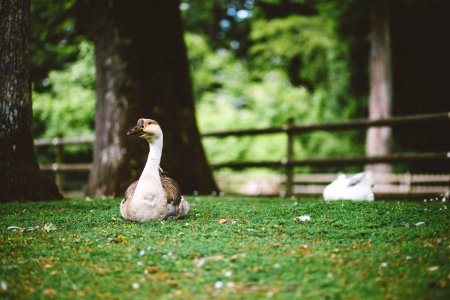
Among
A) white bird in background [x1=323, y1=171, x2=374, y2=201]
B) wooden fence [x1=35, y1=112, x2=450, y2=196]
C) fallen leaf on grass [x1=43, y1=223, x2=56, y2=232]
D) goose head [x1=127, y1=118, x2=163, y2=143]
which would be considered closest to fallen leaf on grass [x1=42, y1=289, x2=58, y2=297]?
fallen leaf on grass [x1=43, y1=223, x2=56, y2=232]

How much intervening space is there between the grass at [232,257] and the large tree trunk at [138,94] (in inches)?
124

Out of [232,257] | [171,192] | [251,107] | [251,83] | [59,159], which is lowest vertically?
[232,257]

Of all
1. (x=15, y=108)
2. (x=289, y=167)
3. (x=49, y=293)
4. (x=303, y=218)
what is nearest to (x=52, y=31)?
(x=15, y=108)

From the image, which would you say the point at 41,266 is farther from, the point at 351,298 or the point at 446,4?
the point at 446,4

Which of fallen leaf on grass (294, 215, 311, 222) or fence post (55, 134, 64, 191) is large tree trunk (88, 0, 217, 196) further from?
fence post (55, 134, 64, 191)

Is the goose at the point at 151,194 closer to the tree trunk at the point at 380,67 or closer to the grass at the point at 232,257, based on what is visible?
the grass at the point at 232,257

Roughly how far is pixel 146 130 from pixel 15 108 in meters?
2.36

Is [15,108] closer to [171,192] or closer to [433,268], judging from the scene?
[171,192]

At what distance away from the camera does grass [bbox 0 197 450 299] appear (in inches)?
121

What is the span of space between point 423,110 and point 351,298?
38.3 ft

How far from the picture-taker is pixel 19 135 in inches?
247

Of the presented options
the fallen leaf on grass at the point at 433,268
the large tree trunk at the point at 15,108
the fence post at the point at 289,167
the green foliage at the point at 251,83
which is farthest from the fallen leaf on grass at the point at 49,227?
the green foliage at the point at 251,83

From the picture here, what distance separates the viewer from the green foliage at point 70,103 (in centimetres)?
1593

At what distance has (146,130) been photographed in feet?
16.0
